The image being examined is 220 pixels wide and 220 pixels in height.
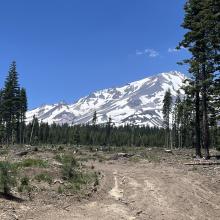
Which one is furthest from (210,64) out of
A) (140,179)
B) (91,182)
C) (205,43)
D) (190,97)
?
(91,182)

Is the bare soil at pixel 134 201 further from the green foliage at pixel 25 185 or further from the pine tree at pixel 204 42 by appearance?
the pine tree at pixel 204 42

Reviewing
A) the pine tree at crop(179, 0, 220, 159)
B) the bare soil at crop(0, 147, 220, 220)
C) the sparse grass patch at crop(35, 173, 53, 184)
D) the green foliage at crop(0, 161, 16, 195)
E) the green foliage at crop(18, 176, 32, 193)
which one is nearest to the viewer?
the bare soil at crop(0, 147, 220, 220)

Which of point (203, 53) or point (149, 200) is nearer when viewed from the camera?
point (149, 200)

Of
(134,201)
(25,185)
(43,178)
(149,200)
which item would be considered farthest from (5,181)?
(149,200)

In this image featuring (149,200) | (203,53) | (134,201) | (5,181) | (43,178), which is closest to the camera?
(5,181)

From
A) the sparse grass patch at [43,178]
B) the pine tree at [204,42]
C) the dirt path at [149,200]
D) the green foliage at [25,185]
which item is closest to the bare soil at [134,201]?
the dirt path at [149,200]

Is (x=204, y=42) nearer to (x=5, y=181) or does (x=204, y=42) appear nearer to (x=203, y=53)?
(x=203, y=53)

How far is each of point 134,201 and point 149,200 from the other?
2.19ft

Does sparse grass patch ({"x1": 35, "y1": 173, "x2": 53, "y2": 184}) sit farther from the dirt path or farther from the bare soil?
the dirt path

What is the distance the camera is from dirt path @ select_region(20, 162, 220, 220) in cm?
1572

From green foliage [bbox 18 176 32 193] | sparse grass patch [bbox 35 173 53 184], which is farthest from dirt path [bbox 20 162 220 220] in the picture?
sparse grass patch [bbox 35 173 53 184]

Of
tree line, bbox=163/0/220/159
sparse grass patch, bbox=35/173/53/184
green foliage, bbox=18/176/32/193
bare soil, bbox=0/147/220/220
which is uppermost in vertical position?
tree line, bbox=163/0/220/159

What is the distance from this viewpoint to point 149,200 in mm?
18406

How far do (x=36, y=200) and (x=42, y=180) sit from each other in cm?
327
